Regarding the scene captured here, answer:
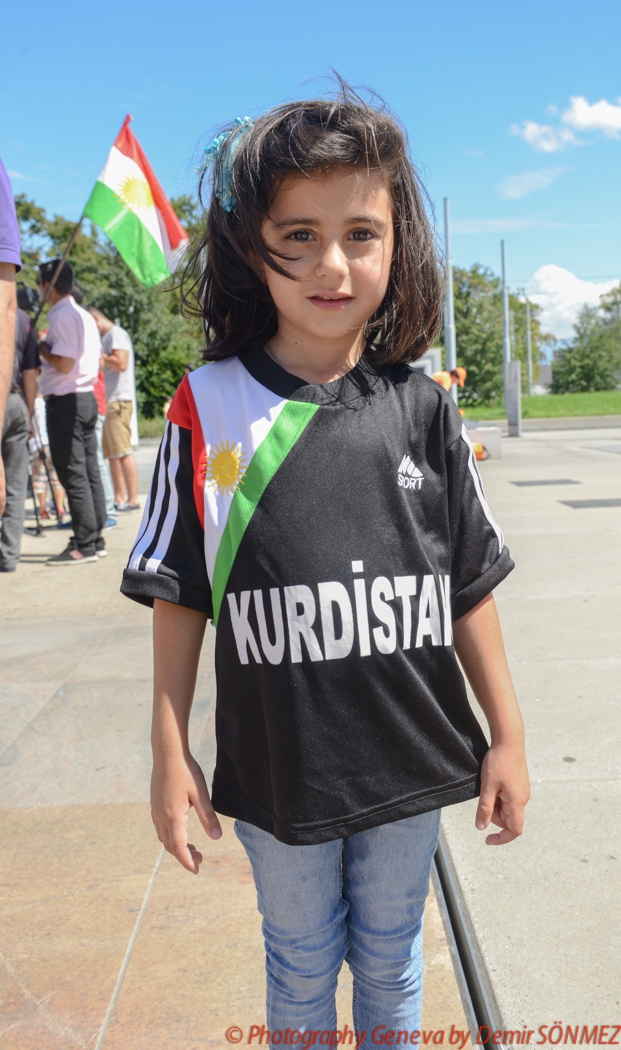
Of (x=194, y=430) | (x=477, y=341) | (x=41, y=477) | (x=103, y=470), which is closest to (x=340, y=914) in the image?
(x=194, y=430)

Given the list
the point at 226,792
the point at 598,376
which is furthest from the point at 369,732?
the point at 598,376

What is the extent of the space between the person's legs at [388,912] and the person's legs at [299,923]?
0.09 feet

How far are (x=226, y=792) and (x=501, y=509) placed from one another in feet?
22.8

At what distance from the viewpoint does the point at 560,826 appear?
2.52m

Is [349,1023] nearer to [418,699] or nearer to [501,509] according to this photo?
[418,699]

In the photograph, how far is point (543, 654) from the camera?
3.99 meters

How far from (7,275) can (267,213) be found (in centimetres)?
110

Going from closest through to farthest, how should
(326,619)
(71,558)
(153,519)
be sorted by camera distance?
(326,619) → (153,519) → (71,558)

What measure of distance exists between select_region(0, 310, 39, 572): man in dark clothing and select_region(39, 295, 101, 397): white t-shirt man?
15 centimetres

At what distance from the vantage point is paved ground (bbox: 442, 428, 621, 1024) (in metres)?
1.92

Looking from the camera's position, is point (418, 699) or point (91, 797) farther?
point (91, 797)

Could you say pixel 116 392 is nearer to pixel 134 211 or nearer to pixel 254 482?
pixel 134 211

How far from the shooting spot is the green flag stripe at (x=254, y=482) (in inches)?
50.9

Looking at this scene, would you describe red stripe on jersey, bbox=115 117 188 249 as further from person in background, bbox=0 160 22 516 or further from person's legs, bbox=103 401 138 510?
person in background, bbox=0 160 22 516
